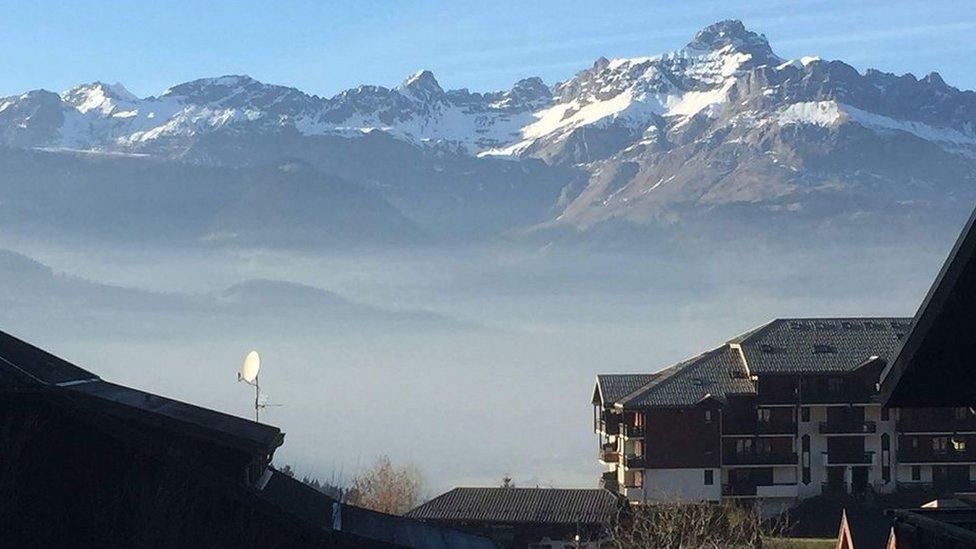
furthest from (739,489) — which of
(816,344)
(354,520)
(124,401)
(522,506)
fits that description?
(124,401)

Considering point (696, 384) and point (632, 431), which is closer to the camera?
point (632, 431)

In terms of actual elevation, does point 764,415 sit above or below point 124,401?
above

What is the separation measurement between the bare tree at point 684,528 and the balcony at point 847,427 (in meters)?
13.1

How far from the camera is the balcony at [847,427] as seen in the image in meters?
83.3

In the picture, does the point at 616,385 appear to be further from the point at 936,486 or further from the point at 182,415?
the point at 182,415

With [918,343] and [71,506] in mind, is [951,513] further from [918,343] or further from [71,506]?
[71,506]

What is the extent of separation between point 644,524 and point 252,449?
36.7 metres

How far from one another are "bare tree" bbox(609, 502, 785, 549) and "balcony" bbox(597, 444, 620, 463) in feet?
34.5

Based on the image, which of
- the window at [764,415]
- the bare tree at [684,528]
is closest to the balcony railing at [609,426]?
the window at [764,415]

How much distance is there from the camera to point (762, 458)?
270 ft

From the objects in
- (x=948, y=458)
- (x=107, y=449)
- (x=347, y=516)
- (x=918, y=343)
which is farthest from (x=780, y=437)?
(x=918, y=343)

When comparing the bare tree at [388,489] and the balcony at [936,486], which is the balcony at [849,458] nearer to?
the balcony at [936,486]

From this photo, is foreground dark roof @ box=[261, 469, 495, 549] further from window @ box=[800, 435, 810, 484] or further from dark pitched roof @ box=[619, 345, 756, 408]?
window @ box=[800, 435, 810, 484]

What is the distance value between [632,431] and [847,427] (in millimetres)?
12533
